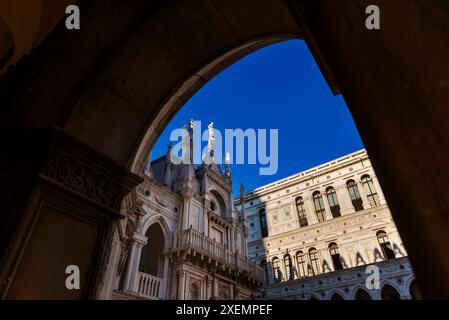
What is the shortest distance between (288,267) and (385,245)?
6646 millimetres

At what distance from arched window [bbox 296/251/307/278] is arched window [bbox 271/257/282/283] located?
150 cm

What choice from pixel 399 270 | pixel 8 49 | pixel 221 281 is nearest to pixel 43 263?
pixel 8 49

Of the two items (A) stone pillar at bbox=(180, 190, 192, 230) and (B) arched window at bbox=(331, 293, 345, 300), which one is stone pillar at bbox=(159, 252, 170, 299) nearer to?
(A) stone pillar at bbox=(180, 190, 192, 230)

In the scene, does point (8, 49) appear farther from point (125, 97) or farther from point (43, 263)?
point (43, 263)

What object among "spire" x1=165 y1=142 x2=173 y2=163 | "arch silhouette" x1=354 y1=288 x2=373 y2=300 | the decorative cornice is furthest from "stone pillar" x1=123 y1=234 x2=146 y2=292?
"arch silhouette" x1=354 y1=288 x2=373 y2=300

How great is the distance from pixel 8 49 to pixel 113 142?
2.22 m

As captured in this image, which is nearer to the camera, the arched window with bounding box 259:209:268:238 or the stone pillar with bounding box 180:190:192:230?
the stone pillar with bounding box 180:190:192:230

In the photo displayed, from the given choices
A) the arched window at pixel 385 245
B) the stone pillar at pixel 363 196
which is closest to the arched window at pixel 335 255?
the arched window at pixel 385 245

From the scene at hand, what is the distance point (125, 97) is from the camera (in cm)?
391

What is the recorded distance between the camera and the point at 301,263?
66.6 ft

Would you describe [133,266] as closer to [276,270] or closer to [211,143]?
[211,143]

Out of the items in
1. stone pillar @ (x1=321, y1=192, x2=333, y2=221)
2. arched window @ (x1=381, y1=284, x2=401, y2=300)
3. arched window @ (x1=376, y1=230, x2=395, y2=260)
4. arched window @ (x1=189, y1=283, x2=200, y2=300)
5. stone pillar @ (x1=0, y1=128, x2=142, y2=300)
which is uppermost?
stone pillar @ (x1=321, y1=192, x2=333, y2=221)

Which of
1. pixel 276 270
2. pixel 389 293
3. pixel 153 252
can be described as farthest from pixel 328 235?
pixel 153 252

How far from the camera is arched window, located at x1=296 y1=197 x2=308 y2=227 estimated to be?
2201cm
